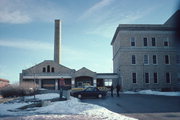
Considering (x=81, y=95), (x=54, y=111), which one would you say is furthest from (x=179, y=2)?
(x=81, y=95)

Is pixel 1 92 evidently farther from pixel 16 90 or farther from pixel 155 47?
pixel 155 47

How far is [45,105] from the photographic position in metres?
13.6

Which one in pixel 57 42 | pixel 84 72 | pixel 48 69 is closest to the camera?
pixel 84 72

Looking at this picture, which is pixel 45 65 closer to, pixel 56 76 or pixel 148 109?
pixel 56 76

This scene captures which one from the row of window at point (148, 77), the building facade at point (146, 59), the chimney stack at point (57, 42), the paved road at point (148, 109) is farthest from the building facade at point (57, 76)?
the paved road at point (148, 109)

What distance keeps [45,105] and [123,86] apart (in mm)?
29682

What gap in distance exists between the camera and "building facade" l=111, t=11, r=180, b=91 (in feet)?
136

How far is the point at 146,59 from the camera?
140 ft

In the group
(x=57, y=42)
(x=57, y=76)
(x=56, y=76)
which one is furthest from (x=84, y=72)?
(x=57, y=42)

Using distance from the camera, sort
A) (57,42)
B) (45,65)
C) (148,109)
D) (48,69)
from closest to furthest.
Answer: (148,109)
(45,65)
(48,69)
(57,42)

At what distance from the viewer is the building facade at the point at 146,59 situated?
136ft

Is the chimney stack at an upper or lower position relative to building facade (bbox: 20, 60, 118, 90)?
upper

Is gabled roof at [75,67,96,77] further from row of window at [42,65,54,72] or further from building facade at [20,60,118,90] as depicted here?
row of window at [42,65,54,72]

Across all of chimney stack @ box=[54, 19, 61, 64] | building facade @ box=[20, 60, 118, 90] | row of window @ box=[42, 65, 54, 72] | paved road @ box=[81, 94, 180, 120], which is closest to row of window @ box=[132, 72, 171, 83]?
building facade @ box=[20, 60, 118, 90]
